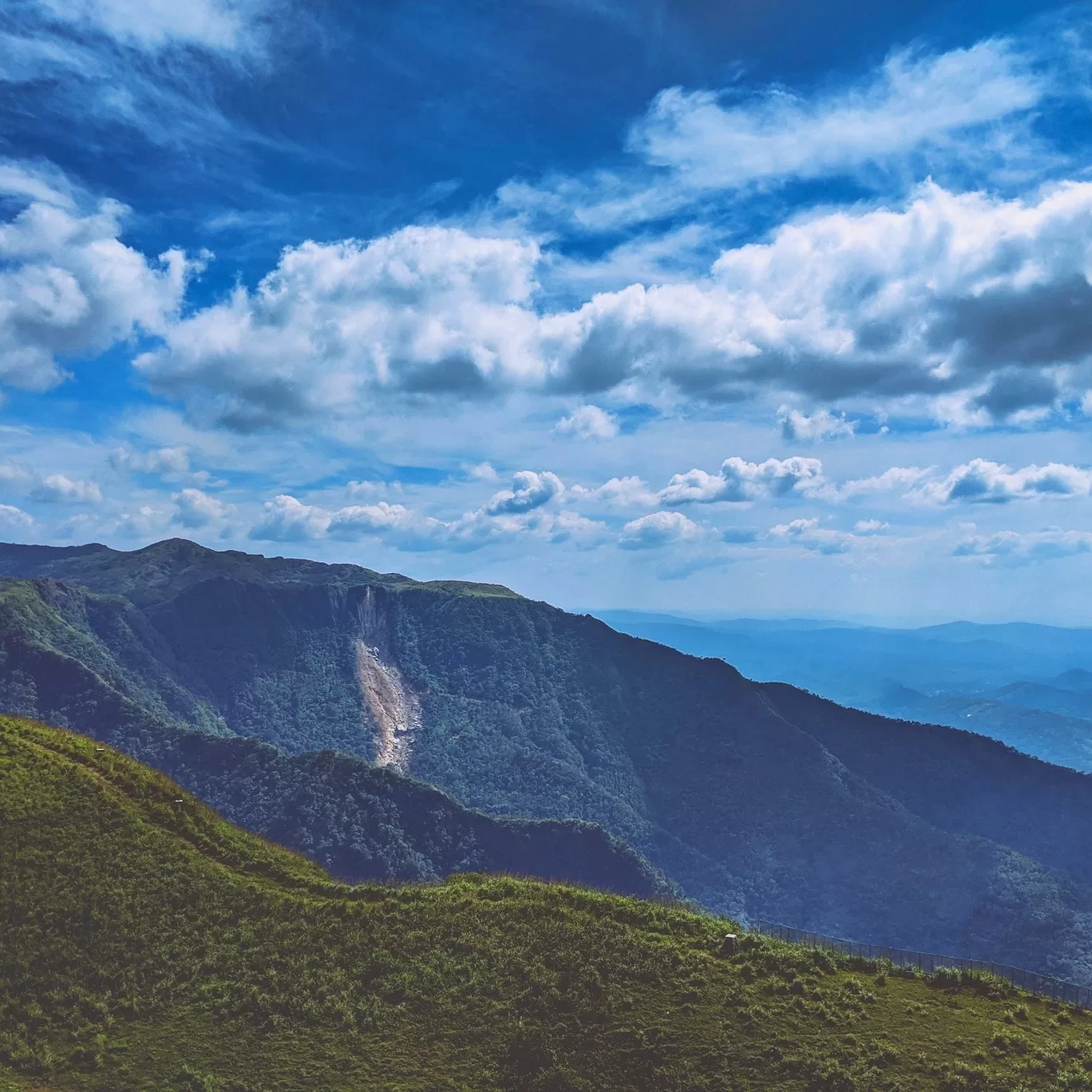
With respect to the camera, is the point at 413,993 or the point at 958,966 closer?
the point at 413,993

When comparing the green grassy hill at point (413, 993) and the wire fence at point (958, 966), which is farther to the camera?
the wire fence at point (958, 966)

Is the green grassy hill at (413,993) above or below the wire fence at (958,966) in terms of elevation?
below

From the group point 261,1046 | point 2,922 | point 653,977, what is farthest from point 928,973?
point 2,922

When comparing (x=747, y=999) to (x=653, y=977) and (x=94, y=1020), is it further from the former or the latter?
(x=94, y=1020)

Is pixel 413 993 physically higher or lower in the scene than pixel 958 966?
lower

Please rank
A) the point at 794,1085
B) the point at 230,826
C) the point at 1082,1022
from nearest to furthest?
1. the point at 794,1085
2. the point at 1082,1022
3. the point at 230,826
